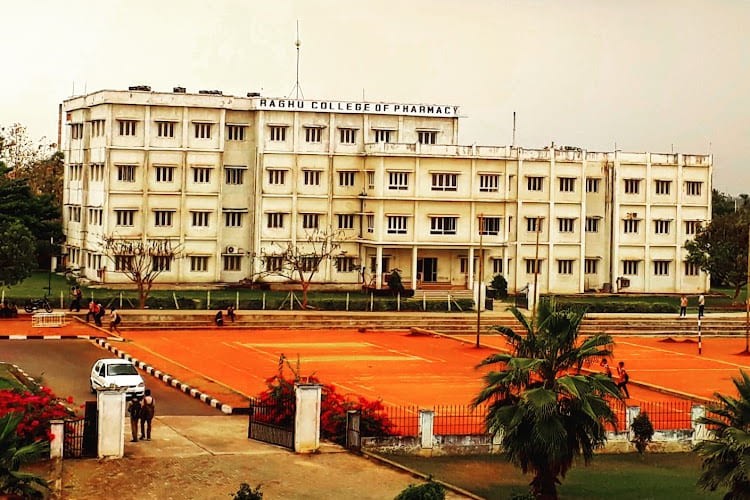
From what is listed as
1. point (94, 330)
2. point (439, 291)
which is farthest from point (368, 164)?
point (94, 330)

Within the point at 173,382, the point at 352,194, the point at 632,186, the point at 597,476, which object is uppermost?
the point at 632,186

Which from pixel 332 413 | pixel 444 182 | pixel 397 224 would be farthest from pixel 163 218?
pixel 332 413

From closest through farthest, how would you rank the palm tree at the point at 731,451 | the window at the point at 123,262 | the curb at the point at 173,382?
the palm tree at the point at 731,451 < the curb at the point at 173,382 < the window at the point at 123,262

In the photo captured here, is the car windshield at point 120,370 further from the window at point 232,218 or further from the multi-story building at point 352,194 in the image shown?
the window at point 232,218

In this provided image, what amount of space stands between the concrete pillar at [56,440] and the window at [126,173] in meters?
43.9

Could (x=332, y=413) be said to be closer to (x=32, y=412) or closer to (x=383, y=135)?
(x=32, y=412)

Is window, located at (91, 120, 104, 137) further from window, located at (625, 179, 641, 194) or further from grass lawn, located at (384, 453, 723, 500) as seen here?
grass lawn, located at (384, 453, 723, 500)

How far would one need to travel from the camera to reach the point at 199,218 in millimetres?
67625

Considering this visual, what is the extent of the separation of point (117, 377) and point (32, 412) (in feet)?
29.7

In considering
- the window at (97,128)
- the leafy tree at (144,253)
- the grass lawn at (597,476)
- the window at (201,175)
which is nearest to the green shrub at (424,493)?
the grass lawn at (597,476)

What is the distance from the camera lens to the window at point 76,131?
70.2 meters

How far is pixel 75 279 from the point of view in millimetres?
66688

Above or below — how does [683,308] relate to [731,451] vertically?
above

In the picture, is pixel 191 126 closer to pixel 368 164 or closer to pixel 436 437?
pixel 368 164
